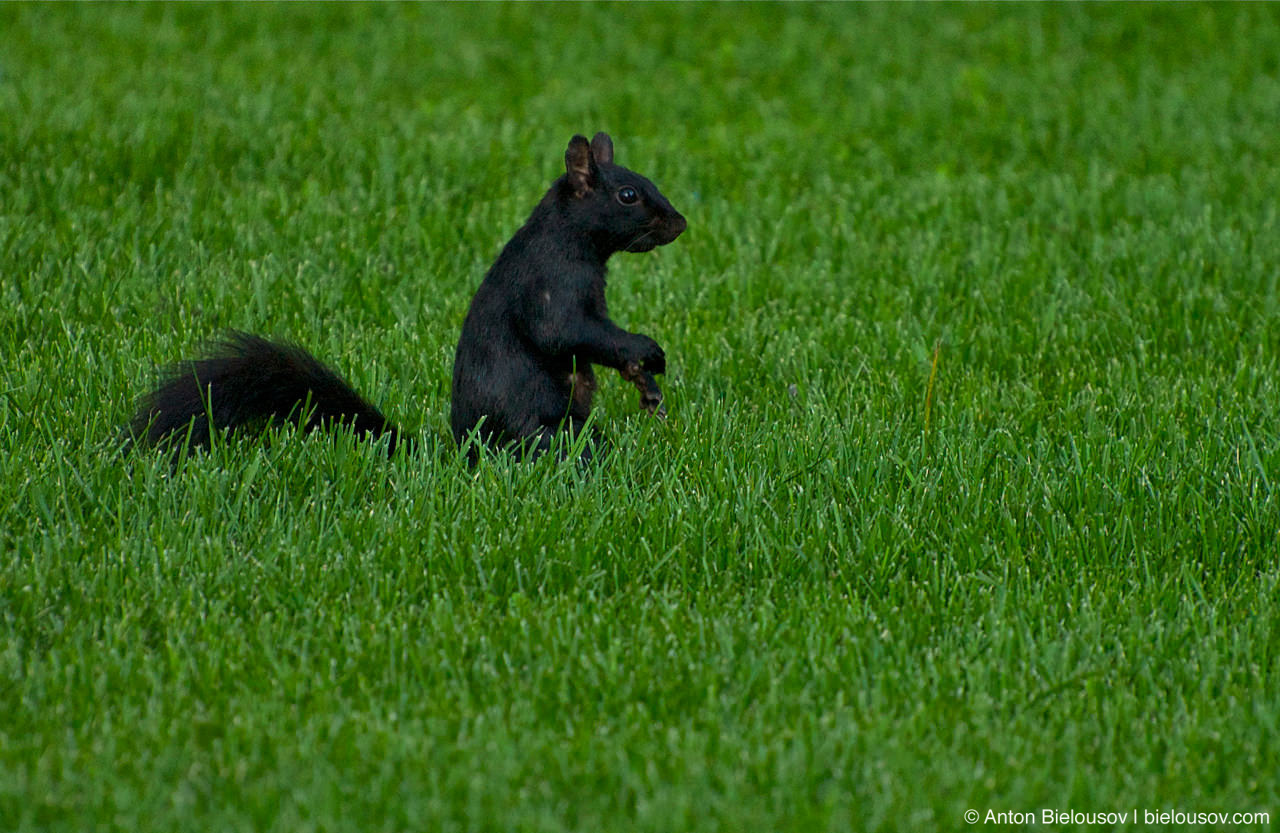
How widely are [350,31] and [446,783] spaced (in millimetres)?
8251

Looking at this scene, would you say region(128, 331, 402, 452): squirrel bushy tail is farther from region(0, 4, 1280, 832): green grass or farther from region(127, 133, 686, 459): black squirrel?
region(0, 4, 1280, 832): green grass

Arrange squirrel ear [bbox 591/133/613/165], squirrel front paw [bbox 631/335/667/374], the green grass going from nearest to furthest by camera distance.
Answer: the green grass, squirrel front paw [bbox 631/335/667/374], squirrel ear [bbox 591/133/613/165]

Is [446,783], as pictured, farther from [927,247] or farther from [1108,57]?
[1108,57]

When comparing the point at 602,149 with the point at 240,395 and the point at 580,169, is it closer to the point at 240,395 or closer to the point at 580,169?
the point at 580,169

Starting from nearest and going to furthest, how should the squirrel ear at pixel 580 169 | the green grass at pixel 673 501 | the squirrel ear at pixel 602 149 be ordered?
the green grass at pixel 673 501
the squirrel ear at pixel 580 169
the squirrel ear at pixel 602 149

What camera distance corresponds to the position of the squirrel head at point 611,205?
4.04 metres

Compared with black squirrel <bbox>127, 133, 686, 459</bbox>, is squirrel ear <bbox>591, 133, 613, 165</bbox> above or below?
above

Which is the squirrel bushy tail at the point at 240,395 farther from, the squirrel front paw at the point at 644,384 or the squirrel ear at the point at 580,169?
the squirrel ear at the point at 580,169

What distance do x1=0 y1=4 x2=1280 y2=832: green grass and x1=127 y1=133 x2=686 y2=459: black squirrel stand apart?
14 cm

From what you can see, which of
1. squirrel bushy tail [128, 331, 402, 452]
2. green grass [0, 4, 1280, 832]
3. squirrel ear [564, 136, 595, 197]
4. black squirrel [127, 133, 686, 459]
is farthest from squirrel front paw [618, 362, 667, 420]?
squirrel bushy tail [128, 331, 402, 452]

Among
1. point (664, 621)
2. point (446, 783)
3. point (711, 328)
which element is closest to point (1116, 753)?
point (664, 621)

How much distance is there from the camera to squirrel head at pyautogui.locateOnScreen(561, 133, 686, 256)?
404 centimetres

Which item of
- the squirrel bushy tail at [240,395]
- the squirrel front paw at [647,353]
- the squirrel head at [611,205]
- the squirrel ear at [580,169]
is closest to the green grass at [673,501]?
the squirrel bushy tail at [240,395]

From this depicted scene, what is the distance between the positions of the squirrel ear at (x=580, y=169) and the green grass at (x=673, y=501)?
72 cm
